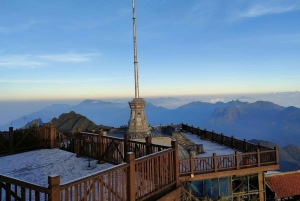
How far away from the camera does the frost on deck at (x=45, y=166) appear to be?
8.81m

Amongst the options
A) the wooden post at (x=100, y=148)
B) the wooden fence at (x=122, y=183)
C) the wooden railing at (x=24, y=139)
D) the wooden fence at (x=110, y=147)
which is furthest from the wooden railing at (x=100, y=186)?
the wooden railing at (x=24, y=139)

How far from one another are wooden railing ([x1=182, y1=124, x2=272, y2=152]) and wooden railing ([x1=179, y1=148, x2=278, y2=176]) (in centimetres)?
157

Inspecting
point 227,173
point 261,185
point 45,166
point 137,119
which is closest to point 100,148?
point 45,166

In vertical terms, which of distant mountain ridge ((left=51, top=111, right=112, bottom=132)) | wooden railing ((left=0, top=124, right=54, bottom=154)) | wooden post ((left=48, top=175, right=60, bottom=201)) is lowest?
distant mountain ridge ((left=51, top=111, right=112, bottom=132))

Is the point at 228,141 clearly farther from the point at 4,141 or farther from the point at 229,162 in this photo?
the point at 4,141

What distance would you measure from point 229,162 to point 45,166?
10557 millimetres

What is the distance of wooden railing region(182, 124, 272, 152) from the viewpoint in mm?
18609

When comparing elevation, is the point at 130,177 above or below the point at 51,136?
above

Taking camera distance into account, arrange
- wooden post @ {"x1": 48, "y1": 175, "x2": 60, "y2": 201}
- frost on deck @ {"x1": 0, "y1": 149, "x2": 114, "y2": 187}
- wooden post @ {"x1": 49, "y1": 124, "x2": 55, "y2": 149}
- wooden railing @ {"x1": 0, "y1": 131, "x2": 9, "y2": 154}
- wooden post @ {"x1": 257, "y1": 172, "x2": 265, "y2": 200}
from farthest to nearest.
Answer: wooden post @ {"x1": 257, "y1": 172, "x2": 265, "y2": 200} → wooden post @ {"x1": 49, "y1": 124, "x2": 55, "y2": 149} → wooden railing @ {"x1": 0, "y1": 131, "x2": 9, "y2": 154} → frost on deck @ {"x1": 0, "y1": 149, "x2": 114, "y2": 187} → wooden post @ {"x1": 48, "y1": 175, "x2": 60, "y2": 201}

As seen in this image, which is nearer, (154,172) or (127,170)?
(127,170)

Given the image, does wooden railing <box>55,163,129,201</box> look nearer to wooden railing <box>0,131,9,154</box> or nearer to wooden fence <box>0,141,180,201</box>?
wooden fence <box>0,141,180,201</box>

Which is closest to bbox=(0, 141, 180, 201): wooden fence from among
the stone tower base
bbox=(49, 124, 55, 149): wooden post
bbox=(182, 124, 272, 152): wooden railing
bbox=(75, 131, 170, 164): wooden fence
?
bbox=(75, 131, 170, 164): wooden fence

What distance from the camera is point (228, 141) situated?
22391 mm

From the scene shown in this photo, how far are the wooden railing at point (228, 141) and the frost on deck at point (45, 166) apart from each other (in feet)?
41.0
